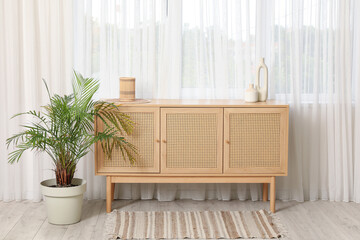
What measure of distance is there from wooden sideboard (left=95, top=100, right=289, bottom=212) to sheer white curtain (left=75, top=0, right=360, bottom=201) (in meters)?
0.41

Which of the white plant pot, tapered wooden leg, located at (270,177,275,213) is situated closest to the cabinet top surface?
tapered wooden leg, located at (270,177,275,213)

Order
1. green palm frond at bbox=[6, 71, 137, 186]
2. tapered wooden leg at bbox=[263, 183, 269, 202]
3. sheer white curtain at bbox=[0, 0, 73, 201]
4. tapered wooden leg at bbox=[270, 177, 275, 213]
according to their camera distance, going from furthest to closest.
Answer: tapered wooden leg at bbox=[263, 183, 269, 202]
sheer white curtain at bbox=[0, 0, 73, 201]
tapered wooden leg at bbox=[270, 177, 275, 213]
green palm frond at bbox=[6, 71, 137, 186]

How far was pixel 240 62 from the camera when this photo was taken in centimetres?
378

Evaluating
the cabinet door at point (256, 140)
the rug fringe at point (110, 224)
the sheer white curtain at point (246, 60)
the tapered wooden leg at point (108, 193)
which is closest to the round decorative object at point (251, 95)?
the cabinet door at point (256, 140)

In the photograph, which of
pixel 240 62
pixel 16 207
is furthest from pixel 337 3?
pixel 16 207

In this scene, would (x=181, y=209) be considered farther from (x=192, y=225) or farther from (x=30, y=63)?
(x=30, y=63)

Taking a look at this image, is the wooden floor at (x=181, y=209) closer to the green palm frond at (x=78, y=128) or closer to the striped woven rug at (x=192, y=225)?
the striped woven rug at (x=192, y=225)

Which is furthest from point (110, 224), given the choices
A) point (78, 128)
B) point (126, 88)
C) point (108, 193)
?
point (126, 88)

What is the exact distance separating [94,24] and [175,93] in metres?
0.83

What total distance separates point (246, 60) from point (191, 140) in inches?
33.1

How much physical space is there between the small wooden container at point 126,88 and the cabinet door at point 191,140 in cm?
30

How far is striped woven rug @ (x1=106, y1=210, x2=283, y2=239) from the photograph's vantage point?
3.07 metres

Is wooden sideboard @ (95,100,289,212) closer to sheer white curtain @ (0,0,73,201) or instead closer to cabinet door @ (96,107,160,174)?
cabinet door @ (96,107,160,174)

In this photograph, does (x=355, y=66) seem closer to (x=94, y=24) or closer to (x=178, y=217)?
(x=178, y=217)
